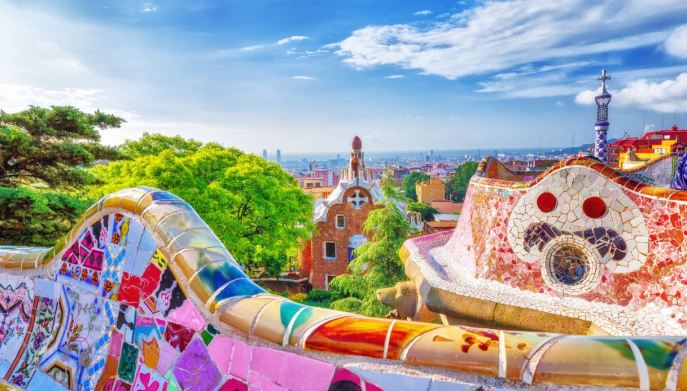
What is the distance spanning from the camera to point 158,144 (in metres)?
22.6

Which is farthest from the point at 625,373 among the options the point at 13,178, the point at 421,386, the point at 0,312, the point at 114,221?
the point at 13,178

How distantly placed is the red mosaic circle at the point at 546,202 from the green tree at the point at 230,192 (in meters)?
10.5

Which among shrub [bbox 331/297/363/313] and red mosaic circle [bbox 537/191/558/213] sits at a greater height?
red mosaic circle [bbox 537/191/558/213]

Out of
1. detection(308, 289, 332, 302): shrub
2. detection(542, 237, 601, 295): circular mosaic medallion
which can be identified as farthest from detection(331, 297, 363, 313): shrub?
detection(542, 237, 601, 295): circular mosaic medallion

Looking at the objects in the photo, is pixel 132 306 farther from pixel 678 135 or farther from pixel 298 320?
pixel 678 135

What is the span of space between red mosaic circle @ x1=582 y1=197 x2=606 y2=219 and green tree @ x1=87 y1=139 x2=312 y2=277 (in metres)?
11.1

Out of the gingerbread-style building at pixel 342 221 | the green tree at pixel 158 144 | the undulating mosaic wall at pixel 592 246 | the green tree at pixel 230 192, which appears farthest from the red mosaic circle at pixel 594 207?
the green tree at pixel 158 144

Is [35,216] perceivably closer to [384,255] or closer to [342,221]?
[384,255]

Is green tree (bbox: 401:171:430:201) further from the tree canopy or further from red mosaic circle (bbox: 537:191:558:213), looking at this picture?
red mosaic circle (bbox: 537:191:558:213)

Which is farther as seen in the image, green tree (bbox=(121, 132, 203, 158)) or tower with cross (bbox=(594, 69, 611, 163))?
green tree (bbox=(121, 132, 203, 158))

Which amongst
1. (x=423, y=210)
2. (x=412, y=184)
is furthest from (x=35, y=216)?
(x=412, y=184)

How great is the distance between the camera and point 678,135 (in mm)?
46531

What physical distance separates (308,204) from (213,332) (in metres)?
17.4

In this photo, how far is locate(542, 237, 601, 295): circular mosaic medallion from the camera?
6000mm
